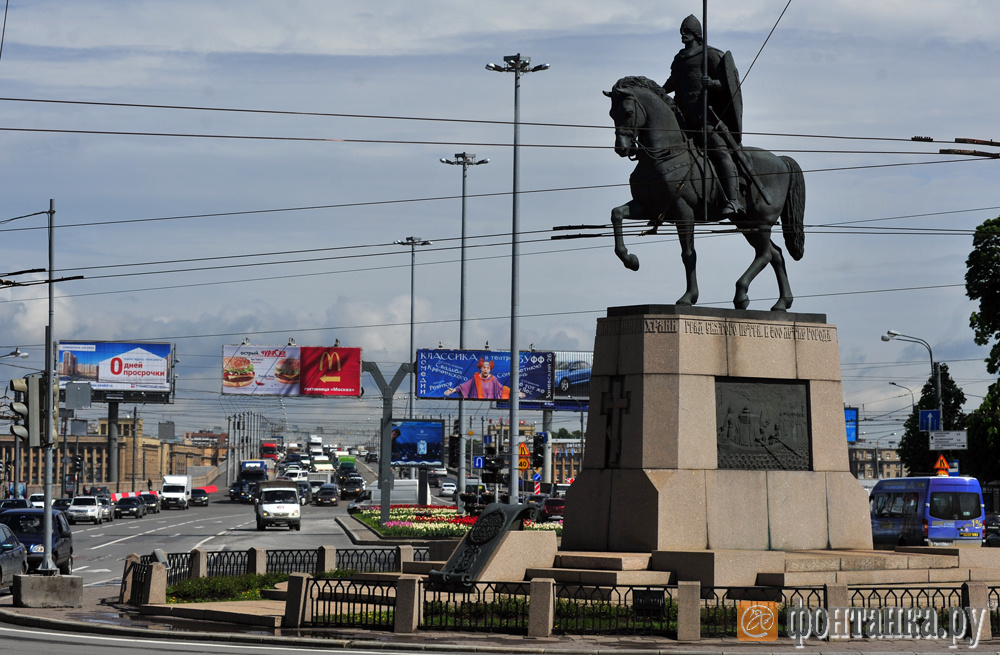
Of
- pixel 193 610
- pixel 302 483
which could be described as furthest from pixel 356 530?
pixel 302 483

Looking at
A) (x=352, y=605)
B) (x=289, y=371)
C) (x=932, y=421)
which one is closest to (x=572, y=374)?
(x=289, y=371)

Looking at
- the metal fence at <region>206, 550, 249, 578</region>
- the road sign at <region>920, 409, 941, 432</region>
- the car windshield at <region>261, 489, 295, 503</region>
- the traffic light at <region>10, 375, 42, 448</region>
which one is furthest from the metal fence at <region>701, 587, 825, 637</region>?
the car windshield at <region>261, 489, 295, 503</region>

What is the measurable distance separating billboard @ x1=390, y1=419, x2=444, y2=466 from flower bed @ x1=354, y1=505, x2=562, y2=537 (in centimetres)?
399

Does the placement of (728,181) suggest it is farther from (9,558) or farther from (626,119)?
(9,558)

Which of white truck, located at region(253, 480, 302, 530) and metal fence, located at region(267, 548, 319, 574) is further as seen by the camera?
white truck, located at region(253, 480, 302, 530)

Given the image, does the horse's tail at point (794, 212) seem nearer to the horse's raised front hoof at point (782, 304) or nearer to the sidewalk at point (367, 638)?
the horse's raised front hoof at point (782, 304)

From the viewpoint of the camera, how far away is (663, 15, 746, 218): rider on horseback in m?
21.8

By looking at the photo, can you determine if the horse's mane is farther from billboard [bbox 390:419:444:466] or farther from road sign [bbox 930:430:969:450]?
billboard [bbox 390:419:444:466]

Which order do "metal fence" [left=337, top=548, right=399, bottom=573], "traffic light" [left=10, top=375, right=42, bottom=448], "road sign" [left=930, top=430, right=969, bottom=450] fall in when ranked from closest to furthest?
"traffic light" [left=10, top=375, right=42, bottom=448]
"metal fence" [left=337, top=548, right=399, bottom=573]
"road sign" [left=930, top=430, right=969, bottom=450]

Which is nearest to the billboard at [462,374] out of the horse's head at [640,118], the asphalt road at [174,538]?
the asphalt road at [174,538]

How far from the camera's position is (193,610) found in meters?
20.5

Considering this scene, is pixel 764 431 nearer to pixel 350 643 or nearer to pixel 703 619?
pixel 703 619

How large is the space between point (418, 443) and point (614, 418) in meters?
44.4

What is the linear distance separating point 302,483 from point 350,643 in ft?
288
